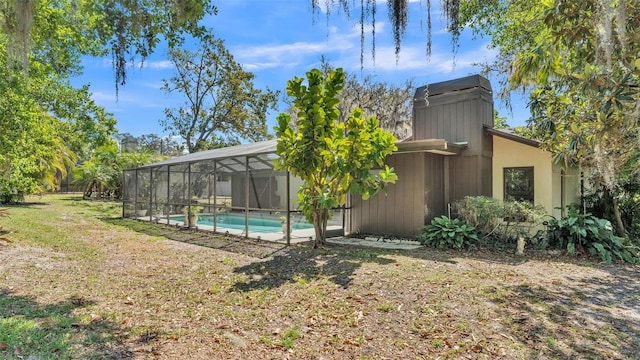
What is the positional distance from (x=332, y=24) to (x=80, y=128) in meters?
17.0

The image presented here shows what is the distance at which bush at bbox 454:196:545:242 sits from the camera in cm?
759

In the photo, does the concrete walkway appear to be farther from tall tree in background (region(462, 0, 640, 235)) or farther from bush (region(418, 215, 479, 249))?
tall tree in background (region(462, 0, 640, 235))

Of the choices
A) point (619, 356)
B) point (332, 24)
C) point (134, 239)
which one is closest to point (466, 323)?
point (619, 356)

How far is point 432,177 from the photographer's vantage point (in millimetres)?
9023

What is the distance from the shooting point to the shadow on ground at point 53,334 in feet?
9.67

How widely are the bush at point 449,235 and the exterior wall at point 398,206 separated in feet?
2.13

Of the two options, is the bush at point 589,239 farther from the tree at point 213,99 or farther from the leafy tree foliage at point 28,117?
the tree at point 213,99

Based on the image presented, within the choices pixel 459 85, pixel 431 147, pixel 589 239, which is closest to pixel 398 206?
pixel 431 147

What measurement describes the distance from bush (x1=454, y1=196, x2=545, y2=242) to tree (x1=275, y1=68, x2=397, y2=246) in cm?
197

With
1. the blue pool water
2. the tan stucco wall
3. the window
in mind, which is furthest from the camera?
the blue pool water

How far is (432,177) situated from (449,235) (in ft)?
5.90

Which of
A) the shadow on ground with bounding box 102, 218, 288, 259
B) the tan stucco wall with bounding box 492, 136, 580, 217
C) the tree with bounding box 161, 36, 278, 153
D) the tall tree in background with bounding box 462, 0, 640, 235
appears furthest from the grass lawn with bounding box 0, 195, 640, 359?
the tree with bounding box 161, 36, 278, 153

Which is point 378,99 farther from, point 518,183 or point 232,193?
point 518,183

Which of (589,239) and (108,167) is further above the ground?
(108,167)
